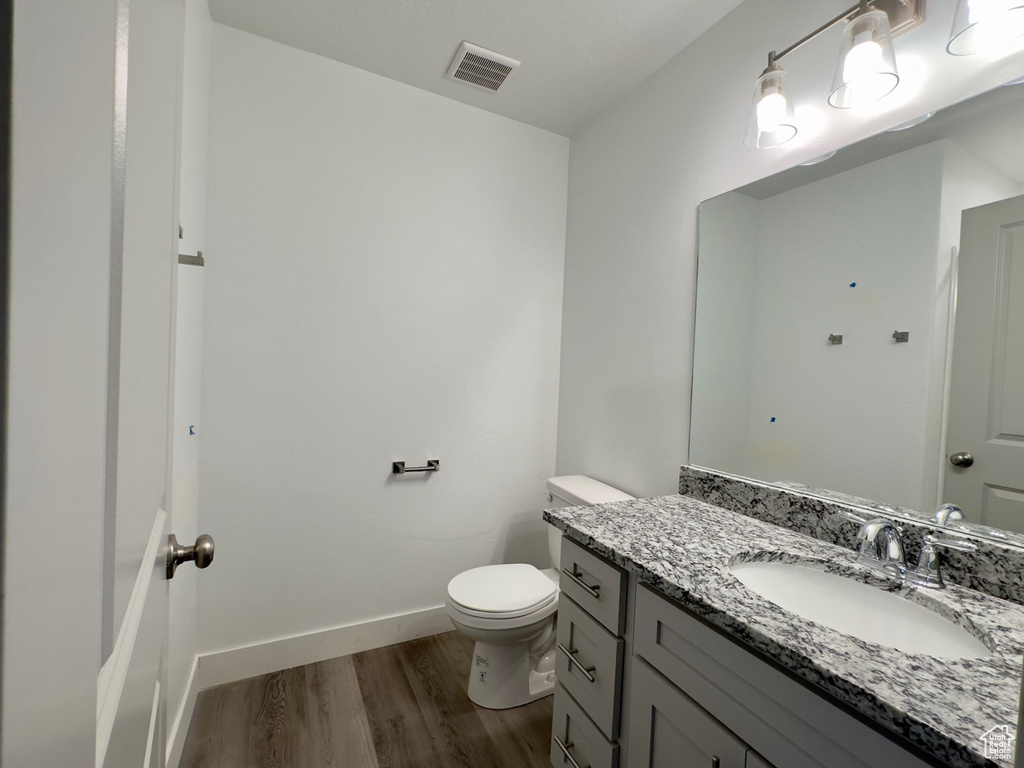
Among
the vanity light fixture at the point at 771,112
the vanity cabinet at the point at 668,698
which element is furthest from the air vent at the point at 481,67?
the vanity cabinet at the point at 668,698

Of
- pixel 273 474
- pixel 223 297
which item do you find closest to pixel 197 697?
pixel 273 474

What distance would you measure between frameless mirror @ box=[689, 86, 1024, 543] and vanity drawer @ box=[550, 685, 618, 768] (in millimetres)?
870

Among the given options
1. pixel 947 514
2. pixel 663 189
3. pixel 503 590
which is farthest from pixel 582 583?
pixel 663 189

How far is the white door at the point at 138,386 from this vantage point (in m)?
0.29

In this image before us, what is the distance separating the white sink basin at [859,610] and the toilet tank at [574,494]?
30.6 inches

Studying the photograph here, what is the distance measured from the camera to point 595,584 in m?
1.22

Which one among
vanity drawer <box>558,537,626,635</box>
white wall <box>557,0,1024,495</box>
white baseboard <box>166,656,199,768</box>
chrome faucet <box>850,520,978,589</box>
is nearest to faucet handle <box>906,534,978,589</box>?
chrome faucet <box>850,520,978,589</box>

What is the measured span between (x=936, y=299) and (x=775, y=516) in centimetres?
69

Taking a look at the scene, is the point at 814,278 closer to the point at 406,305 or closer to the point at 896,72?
the point at 896,72

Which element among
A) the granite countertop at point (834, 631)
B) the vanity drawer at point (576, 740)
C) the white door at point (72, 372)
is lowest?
the vanity drawer at point (576, 740)

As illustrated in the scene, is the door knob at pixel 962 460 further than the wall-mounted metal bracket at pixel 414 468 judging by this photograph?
No

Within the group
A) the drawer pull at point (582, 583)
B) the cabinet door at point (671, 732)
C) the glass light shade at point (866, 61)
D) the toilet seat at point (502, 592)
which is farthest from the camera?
the toilet seat at point (502, 592)

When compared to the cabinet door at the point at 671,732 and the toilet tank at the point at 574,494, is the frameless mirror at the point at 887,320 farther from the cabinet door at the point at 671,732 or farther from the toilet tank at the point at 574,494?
the cabinet door at the point at 671,732

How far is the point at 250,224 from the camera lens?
180cm
